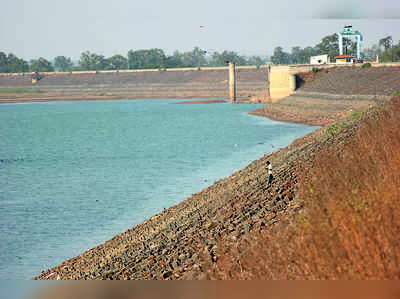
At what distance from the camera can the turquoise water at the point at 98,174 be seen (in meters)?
20.0

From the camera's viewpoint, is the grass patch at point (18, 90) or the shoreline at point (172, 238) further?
the grass patch at point (18, 90)

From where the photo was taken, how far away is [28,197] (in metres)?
28.2

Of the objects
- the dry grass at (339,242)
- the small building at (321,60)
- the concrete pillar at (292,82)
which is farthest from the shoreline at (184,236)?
the small building at (321,60)

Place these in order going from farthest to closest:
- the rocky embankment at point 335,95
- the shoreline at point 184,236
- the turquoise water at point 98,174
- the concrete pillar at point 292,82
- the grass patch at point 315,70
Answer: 1. the concrete pillar at point 292,82
2. the grass patch at point 315,70
3. the rocky embankment at point 335,95
4. the turquoise water at point 98,174
5. the shoreline at point 184,236

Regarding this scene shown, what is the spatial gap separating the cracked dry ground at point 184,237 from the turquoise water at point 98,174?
1958 mm

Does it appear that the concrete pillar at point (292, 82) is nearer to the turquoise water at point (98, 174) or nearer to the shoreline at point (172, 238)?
the turquoise water at point (98, 174)

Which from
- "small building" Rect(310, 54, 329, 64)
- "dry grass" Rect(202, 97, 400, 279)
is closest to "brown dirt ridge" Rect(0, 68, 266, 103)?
"small building" Rect(310, 54, 329, 64)

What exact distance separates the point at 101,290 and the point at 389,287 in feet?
6.64

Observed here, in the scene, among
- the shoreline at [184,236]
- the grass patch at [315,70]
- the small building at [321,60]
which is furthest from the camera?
the small building at [321,60]

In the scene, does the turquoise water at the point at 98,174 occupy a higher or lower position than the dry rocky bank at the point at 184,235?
lower

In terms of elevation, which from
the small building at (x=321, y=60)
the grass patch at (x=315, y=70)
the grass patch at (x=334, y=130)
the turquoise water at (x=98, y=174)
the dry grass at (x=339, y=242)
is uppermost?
the small building at (x=321, y=60)

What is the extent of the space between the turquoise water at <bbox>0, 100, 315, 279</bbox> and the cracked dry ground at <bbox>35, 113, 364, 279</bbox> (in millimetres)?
1958

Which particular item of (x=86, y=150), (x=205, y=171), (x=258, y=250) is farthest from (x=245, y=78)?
(x=258, y=250)

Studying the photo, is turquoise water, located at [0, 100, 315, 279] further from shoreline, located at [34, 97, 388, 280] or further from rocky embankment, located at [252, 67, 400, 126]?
rocky embankment, located at [252, 67, 400, 126]
